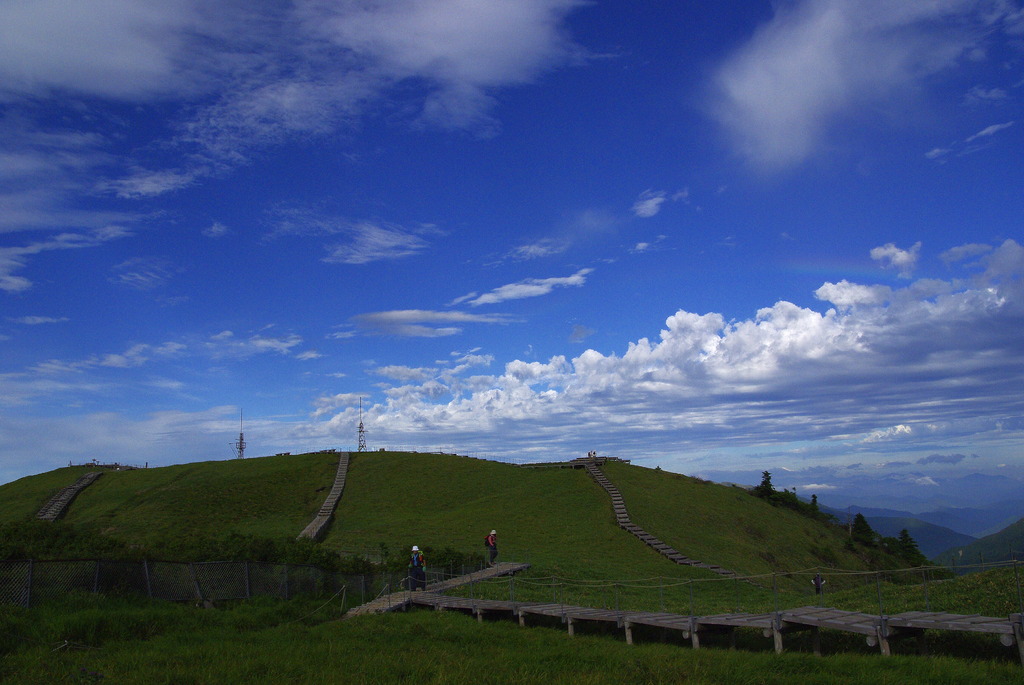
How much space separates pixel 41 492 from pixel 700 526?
60243 millimetres

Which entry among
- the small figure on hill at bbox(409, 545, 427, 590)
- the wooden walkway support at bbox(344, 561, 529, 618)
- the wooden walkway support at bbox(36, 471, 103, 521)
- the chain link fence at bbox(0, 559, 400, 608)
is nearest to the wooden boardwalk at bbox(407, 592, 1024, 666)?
the wooden walkway support at bbox(344, 561, 529, 618)

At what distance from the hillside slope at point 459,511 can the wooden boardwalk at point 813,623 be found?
665 inches

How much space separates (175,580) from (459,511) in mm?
36579

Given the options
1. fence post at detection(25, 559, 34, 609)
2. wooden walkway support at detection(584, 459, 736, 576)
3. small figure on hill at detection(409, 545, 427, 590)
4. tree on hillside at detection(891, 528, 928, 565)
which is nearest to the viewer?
fence post at detection(25, 559, 34, 609)

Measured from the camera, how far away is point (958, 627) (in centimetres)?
1462

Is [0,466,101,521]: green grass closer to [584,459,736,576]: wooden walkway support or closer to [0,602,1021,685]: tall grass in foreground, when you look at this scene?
[584,459,736,576]: wooden walkway support

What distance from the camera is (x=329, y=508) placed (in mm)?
58719

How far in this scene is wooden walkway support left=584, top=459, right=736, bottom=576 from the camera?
4506 centimetres

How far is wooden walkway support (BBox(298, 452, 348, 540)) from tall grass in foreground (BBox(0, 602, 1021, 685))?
3136 centimetres

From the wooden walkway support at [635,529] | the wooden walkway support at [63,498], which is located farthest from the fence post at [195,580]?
the wooden walkway support at [63,498]

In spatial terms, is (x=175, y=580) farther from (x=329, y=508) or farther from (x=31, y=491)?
(x=31, y=491)

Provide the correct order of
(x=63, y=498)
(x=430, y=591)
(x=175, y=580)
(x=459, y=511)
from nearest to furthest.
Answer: (x=175, y=580), (x=430, y=591), (x=459, y=511), (x=63, y=498)

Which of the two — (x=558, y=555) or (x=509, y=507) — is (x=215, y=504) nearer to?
(x=509, y=507)

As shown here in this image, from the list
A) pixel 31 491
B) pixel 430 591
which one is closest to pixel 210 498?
pixel 31 491
